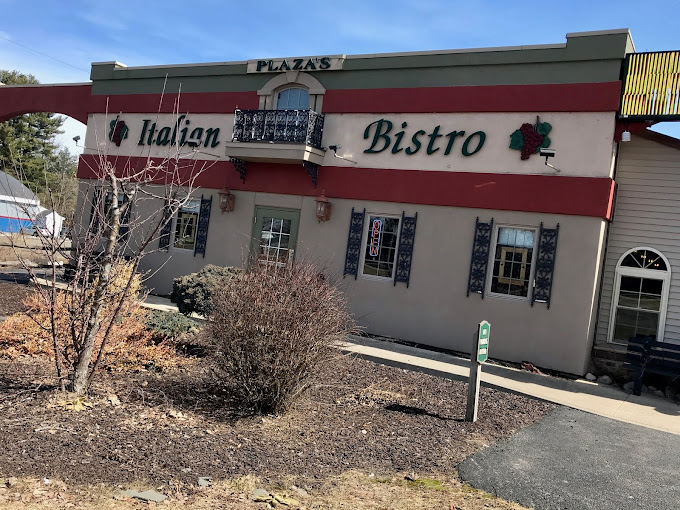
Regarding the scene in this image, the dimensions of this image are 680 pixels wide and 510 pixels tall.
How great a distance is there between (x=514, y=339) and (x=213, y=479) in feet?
24.0

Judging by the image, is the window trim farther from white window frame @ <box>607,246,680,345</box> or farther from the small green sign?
the small green sign

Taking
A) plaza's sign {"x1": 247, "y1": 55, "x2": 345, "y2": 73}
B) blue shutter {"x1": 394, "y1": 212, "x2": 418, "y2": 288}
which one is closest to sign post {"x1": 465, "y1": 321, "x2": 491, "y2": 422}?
blue shutter {"x1": 394, "y1": 212, "x2": 418, "y2": 288}

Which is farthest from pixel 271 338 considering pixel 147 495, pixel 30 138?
pixel 30 138

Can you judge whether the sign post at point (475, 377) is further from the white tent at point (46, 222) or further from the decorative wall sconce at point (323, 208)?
the decorative wall sconce at point (323, 208)

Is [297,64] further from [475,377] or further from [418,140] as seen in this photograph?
[475,377]

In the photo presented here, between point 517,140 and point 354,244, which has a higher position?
point 517,140

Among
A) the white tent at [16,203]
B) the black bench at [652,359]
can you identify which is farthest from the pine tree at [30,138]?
the black bench at [652,359]

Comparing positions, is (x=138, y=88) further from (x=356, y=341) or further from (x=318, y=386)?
(x=318, y=386)

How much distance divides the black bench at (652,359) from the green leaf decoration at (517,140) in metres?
3.90

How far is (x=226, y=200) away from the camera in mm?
13562

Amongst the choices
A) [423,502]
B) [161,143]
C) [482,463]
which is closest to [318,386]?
[482,463]

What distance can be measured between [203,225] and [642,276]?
30.5 feet

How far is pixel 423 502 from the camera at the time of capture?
4.36 m

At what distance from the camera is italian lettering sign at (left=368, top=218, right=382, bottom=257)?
12094 millimetres
